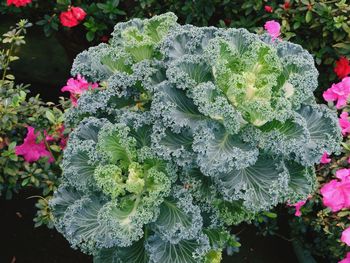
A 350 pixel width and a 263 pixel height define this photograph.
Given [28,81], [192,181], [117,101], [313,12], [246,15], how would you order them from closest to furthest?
1. [192,181]
2. [117,101]
3. [313,12]
4. [246,15]
5. [28,81]

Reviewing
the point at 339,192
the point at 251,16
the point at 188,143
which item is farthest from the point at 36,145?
the point at 251,16

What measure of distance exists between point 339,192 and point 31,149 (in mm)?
1323

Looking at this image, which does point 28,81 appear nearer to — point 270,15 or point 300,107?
point 270,15

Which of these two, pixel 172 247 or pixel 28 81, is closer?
pixel 172 247

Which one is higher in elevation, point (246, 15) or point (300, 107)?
point (300, 107)

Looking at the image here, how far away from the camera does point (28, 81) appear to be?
12.4 feet

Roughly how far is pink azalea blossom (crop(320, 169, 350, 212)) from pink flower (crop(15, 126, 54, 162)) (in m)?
1.20

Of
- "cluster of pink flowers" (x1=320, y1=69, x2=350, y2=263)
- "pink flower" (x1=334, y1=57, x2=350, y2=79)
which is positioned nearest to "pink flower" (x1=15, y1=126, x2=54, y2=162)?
"cluster of pink flowers" (x1=320, y1=69, x2=350, y2=263)

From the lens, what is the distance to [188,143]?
64.2 inches

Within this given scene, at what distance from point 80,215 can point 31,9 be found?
2225 mm

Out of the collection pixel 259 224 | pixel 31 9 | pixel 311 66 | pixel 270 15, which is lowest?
pixel 259 224

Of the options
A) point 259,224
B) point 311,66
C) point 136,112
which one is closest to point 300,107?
point 311,66

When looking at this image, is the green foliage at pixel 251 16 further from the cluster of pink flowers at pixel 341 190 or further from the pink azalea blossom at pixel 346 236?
the pink azalea blossom at pixel 346 236

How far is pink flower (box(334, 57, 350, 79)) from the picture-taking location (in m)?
2.74
